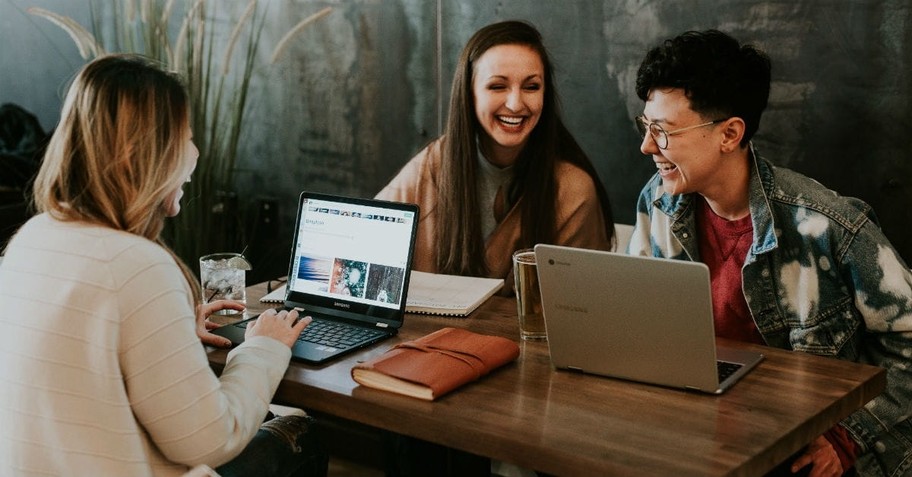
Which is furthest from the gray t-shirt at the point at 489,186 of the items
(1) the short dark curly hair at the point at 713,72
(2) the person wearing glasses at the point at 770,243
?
(1) the short dark curly hair at the point at 713,72

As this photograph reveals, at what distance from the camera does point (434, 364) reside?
66.2 inches

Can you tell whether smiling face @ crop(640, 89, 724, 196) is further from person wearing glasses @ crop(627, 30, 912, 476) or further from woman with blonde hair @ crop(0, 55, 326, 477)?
woman with blonde hair @ crop(0, 55, 326, 477)

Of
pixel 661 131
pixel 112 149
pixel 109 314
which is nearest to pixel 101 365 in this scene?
pixel 109 314

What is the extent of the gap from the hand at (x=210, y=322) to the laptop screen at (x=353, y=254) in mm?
127

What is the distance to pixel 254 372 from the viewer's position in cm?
166

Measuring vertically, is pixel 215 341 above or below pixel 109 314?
below

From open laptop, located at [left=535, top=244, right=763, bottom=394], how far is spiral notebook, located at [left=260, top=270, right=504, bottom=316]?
40cm

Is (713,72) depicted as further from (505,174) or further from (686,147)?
(505,174)

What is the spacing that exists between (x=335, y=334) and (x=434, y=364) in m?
0.33

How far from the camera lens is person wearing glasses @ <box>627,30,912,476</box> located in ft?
6.27

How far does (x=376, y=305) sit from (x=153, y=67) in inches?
27.1

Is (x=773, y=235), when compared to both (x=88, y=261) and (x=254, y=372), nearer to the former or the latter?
(x=254, y=372)

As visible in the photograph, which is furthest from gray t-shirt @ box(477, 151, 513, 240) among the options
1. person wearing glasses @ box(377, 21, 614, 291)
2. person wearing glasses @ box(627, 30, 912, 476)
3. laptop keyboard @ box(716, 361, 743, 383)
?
laptop keyboard @ box(716, 361, 743, 383)

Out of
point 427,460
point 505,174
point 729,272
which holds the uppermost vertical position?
point 505,174
